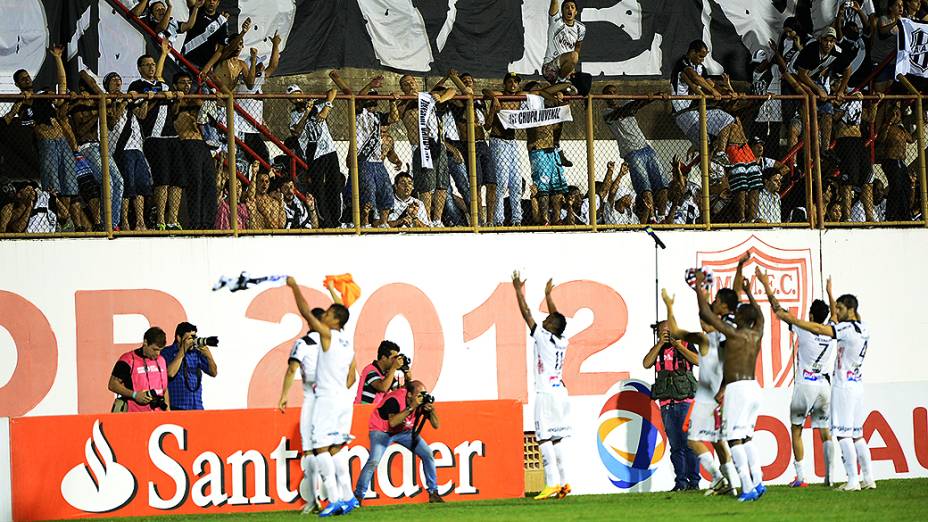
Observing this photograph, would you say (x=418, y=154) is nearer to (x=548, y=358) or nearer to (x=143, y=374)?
(x=548, y=358)

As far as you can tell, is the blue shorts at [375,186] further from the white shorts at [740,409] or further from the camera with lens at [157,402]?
the white shorts at [740,409]

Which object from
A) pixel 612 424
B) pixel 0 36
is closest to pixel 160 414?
pixel 612 424

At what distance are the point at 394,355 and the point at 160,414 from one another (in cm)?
265

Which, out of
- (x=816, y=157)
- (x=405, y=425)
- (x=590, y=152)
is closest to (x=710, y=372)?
(x=405, y=425)

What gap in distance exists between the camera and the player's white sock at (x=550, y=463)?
16297 millimetres

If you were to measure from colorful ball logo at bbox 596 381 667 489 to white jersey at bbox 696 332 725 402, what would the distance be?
2397 millimetres

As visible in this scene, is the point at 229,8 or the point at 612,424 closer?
the point at 612,424

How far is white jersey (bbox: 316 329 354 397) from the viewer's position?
14562 mm

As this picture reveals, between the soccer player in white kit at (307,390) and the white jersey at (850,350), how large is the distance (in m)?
6.05

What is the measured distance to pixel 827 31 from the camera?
22.2 meters

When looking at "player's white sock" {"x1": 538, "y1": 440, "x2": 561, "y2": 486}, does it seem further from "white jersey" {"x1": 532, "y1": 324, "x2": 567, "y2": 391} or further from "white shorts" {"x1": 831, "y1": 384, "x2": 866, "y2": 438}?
"white shorts" {"x1": 831, "y1": 384, "x2": 866, "y2": 438}

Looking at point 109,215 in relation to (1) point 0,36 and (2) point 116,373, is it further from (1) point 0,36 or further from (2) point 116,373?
(1) point 0,36

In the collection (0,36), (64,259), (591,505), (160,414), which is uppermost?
(0,36)

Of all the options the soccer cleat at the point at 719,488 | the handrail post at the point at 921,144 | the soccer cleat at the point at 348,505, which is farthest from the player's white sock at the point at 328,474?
the handrail post at the point at 921,144
